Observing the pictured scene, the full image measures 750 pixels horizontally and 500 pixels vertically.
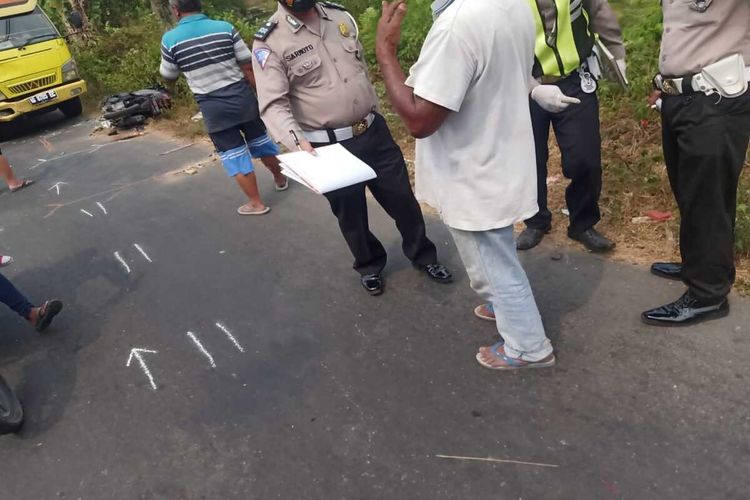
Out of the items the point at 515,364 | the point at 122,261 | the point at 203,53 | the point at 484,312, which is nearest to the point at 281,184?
the point at 203,53

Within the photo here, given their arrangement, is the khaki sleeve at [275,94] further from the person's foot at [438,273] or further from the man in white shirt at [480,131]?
the person's foot at [438,273]

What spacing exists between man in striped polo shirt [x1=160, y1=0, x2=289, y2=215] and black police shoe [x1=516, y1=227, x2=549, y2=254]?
231cm

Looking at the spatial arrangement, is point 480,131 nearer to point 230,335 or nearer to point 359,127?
point 359,127

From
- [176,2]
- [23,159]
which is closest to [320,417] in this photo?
[176,2]

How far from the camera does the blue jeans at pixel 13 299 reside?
11.2 ft

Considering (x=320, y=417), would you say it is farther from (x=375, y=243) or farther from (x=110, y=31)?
(x=110, y=31)

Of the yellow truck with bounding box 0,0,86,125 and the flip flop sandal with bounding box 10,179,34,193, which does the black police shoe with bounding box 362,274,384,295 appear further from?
the yellow truck with bounding box 0,0,86,125

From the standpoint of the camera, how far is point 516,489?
2113 mm

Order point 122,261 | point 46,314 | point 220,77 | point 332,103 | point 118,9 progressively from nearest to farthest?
point 332,103 → point 46,314 → point 122,261 → point 220,77 → point 118,9

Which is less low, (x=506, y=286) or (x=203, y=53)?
(x=203, y=53)

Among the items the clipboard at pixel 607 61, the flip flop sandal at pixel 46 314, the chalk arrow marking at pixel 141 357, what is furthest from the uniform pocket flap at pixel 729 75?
the flip flop sandal at pixel 46 314

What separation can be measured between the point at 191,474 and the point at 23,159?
7.35 meters

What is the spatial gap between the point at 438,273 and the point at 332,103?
122 centimetres

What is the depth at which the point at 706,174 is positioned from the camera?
242cm
